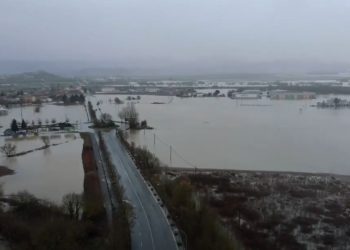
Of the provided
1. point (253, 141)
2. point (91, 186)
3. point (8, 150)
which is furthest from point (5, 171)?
point (253, 141)

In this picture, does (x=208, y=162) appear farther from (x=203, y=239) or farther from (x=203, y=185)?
(x=203, y=239)

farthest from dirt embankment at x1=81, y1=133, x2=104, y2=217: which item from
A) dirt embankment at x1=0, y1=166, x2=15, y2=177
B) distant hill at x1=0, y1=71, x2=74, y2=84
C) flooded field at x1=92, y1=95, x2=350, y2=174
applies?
distant hill at x1=0, y1=71, x2=74, y2=84

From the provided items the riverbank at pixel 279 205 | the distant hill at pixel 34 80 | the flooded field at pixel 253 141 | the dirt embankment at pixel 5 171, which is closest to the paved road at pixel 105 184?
the riverbank at pixel 279 205

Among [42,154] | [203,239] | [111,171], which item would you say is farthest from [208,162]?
[203,239]

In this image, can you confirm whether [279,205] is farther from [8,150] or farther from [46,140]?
[46,140]

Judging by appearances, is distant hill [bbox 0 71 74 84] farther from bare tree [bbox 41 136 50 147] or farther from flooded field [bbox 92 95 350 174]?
bare tree [bbox 41 136 50 147]
